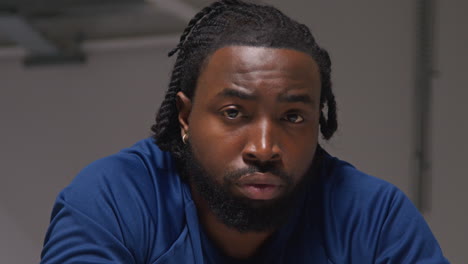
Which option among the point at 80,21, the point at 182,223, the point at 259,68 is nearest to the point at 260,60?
the point at 259,68

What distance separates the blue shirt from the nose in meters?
0.15

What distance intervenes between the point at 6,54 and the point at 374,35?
51.0 inches

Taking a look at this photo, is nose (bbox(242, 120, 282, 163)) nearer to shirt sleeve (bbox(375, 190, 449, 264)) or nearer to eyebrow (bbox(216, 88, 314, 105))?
eyebrow (bbox(216, 88, 314, 105))

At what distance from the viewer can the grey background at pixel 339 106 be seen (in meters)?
1.72

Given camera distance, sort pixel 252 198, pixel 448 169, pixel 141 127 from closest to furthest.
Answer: pixel 252 198 < pixel 448 169 < pixel 141 127

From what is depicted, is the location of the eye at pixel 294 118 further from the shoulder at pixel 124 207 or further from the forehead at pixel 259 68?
the shoulder at pixel 124 207

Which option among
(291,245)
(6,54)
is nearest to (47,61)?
(6,54)

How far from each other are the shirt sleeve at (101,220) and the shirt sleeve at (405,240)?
1.12 ft

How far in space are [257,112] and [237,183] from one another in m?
0.10

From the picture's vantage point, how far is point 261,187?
2.60 feet

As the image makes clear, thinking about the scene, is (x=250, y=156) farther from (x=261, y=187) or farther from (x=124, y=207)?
(x=124, y=207)

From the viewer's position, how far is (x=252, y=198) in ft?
2.60

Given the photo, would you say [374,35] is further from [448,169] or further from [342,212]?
[342,212]

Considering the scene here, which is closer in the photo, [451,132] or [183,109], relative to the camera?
[183,109]
